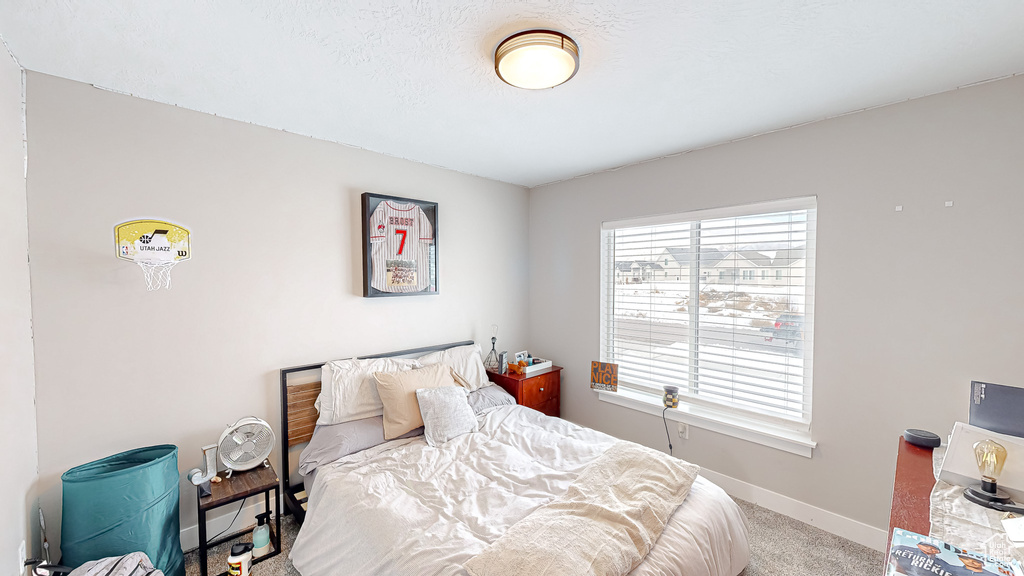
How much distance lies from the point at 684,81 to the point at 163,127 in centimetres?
272

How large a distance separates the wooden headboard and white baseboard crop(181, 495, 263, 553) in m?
0.18

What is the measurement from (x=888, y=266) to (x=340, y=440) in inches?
128

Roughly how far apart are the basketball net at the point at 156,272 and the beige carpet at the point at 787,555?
151cm

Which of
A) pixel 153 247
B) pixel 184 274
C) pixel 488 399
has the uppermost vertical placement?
pixel 153 247

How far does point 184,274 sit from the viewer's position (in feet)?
7.06

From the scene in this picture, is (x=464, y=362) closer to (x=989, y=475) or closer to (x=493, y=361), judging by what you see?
(x=493, y=361)

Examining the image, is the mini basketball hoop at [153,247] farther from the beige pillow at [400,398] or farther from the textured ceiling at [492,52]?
the beige pillow at [400,398]

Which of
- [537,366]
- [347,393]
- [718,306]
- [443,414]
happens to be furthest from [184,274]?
[718,306]

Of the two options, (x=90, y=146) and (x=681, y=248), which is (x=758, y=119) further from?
(x=90, y=146)

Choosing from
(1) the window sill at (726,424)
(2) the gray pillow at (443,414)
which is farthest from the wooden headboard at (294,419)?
(1) the window sill at (726,424)

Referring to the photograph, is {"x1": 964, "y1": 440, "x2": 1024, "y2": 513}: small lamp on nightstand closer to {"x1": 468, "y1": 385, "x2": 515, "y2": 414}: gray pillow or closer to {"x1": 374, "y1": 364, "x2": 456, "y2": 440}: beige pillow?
{"x1": 468, "y1": 385, "x2": 515, "y2": 414}: gray pillow

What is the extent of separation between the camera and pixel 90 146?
1908 mm

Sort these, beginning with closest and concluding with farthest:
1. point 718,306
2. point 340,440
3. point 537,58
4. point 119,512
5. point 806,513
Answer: point 537,58 → point 119,512 → point 340,440 → point 806,513 → point 718,306

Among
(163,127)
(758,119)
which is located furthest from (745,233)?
(163,127)
